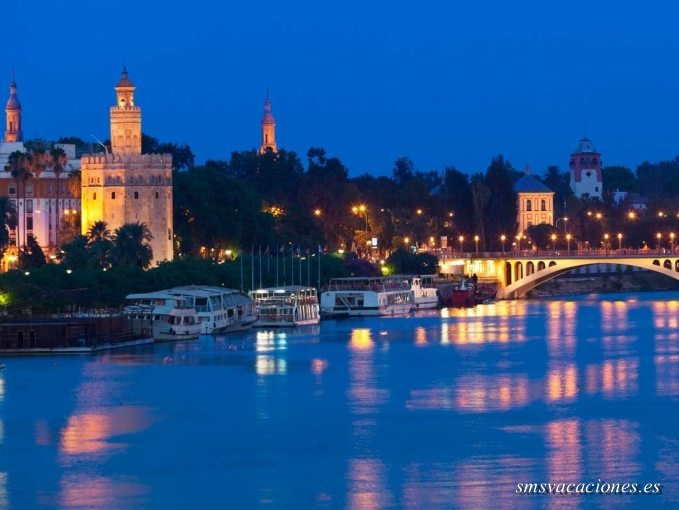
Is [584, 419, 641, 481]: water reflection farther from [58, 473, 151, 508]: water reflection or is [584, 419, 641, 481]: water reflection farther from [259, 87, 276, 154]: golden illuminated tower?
[259, 87, 276, 154]: golden illuminated tower

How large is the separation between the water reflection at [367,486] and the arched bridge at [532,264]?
81.0 metres

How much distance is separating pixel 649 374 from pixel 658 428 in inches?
589

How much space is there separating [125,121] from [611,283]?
53016mm

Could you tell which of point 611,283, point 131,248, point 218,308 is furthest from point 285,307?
point 611,283

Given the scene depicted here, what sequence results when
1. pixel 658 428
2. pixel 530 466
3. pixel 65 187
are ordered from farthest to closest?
pixel 65 187 < pixel 658 428 < pixel 530 466

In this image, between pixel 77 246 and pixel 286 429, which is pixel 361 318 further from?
pixel 286 429

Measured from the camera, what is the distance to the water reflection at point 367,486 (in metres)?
40.5

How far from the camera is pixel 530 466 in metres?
44.3

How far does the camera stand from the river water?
42188 mm

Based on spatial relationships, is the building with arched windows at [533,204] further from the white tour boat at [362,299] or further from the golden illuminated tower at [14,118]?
the white tour boat at [362,299]

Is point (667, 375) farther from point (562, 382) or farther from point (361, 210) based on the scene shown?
point (361, 210)

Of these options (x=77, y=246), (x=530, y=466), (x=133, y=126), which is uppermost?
(x=133, y=126)

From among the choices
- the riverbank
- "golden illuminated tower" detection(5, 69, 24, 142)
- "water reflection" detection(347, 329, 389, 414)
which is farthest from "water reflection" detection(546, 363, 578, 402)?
"golden illuminated tower" detection(5, 69, 24, 142)

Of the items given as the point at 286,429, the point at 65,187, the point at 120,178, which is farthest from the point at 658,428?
the point at 65,187
